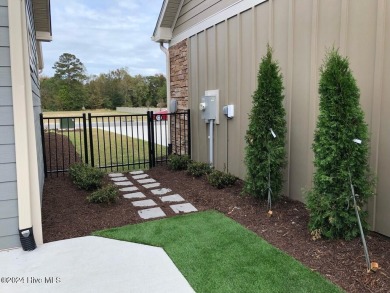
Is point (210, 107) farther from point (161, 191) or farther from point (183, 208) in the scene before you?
point (183, 208)

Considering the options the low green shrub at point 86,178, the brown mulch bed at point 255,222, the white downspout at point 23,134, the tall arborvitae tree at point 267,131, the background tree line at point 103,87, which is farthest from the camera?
the background tree line at point 103,87

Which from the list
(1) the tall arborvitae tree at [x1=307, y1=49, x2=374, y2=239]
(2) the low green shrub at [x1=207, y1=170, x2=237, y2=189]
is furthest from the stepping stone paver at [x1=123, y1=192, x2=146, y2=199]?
(1) the tall arborvitae tree at [x1=307, y1=49, x2=374, y2=239]

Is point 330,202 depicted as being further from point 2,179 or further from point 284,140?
point 2,179

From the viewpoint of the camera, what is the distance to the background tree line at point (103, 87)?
29578mm

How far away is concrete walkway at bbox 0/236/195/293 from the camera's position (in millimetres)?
2172

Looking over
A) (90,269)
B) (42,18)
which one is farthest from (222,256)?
(42,18)

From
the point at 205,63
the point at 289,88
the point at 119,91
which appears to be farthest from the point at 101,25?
the point at 289,88

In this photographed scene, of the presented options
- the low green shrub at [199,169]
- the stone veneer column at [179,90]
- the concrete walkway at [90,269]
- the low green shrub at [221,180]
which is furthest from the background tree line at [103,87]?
the concrete walkway at [90,269]

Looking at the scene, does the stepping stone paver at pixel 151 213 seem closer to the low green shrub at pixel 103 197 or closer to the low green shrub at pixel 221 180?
the low green shrub at pixel 103 197

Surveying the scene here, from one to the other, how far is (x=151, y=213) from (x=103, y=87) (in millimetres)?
30143

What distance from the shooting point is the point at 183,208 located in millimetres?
3855

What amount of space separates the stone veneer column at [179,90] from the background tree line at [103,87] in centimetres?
2216

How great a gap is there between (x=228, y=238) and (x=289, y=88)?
1.97m

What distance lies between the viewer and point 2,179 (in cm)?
262
